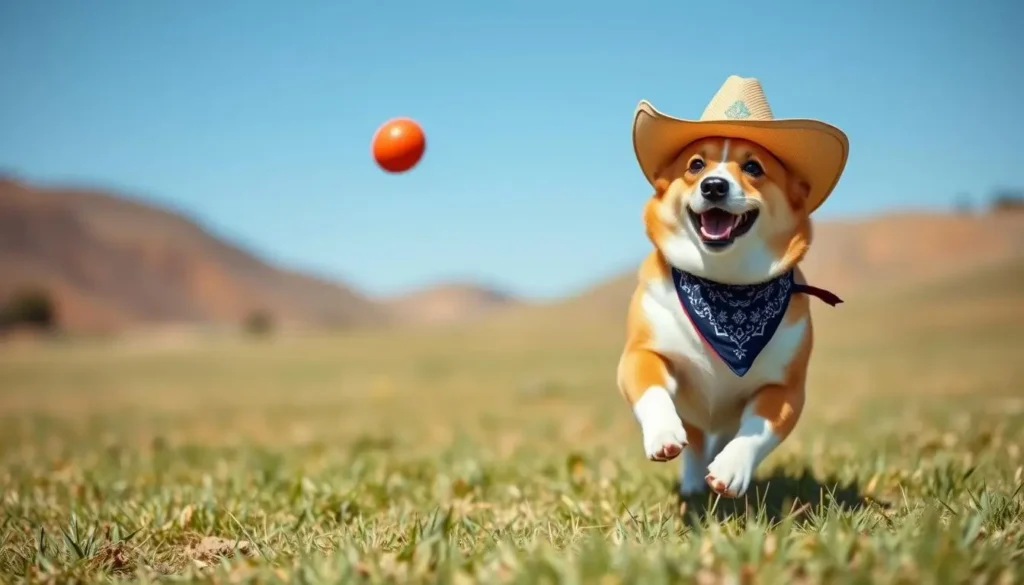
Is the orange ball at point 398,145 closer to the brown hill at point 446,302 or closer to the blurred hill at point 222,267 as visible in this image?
the blurred hill at point 222,267

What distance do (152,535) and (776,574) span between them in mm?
2388

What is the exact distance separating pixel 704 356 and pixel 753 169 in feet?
2.43

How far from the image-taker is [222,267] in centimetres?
12344

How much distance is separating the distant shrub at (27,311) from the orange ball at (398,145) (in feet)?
219

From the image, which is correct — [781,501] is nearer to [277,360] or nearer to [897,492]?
[897,492]

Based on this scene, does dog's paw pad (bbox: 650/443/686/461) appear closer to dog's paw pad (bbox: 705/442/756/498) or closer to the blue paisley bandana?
dog's paw pad (bbox: 705/442/756/498)

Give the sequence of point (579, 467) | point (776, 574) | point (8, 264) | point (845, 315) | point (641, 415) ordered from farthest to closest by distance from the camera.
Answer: point (8, 264)
point (845, 315)
point (579, 467)
point (641, 415)
point (776, 574)

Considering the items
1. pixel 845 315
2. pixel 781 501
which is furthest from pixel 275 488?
pixel 845 315

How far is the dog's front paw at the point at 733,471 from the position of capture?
2.97 meters

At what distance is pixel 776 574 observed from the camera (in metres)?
2.05

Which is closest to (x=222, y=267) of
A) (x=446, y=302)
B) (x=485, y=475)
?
(x=446, y=302)

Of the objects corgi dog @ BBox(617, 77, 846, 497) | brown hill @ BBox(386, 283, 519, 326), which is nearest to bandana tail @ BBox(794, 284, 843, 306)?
corgi dog @ BBox(617, 77, 846, 497)

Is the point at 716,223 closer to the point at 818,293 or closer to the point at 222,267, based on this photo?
the point at 818,293

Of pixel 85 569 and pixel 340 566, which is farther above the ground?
pixel 340 566
